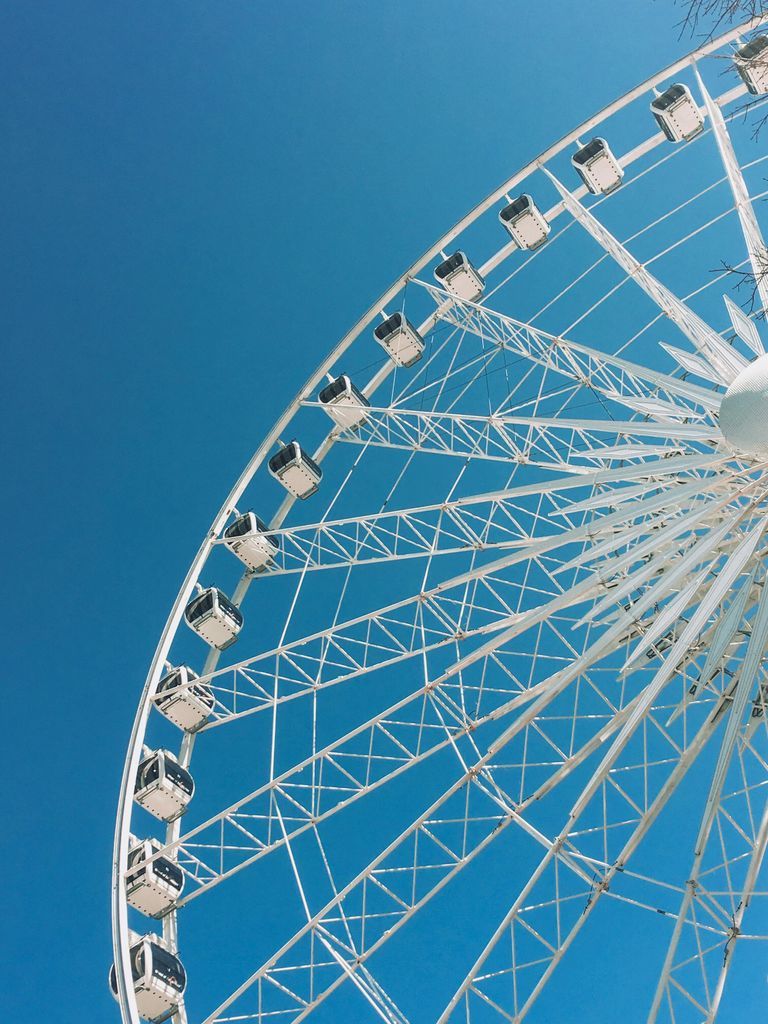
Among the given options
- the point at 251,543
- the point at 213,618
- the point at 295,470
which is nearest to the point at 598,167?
the point at 295,470

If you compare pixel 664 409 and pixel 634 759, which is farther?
pixel 634 759

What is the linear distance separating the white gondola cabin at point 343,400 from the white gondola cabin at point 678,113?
838 cm

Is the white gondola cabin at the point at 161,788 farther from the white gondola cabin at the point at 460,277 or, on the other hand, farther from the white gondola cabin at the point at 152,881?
the white gondola cabin at the point at 460,277

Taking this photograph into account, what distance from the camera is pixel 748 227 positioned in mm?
16703

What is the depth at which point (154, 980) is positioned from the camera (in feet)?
52.2

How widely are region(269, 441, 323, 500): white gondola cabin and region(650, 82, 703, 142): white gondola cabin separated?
10049mm

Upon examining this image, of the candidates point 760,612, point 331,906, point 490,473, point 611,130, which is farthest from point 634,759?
point 611,130

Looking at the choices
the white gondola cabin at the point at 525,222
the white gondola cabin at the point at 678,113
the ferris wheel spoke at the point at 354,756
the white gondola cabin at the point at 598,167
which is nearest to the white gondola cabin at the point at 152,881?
the ferris wheel spoke at the point at 354,756

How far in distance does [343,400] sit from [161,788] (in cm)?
858

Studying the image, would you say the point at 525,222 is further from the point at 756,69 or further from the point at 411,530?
the point at 411,530

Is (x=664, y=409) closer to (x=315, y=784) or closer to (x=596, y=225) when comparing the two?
(x=596, y=225)

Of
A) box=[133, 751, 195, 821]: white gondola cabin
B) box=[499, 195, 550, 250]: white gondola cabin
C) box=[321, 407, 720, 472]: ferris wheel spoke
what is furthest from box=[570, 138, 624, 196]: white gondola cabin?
box=[133, 751, 195, 821]: white gondola cabin

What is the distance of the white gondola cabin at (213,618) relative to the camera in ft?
69.1

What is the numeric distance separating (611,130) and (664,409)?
15353 millimetres
